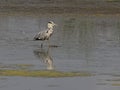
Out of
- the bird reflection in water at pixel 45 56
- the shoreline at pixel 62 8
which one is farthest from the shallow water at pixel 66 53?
the shoreline at pixel 62 8

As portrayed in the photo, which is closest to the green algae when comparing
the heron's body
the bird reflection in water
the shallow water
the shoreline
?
the shallow water

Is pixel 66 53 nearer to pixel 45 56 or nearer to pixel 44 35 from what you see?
pixel 45 56

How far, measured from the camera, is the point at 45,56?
2495cm

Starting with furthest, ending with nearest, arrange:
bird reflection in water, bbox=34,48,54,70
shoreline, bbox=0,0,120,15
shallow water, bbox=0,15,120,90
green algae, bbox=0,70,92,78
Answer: shoreline, bbox=0,0,120,15 < bird reflection in water, bbox=34,48,54,70 < green algae, bbox=0,70,92,78 < shallow water, bbox=0,15,120,90

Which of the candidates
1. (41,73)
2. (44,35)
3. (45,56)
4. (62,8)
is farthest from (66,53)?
(62,8)

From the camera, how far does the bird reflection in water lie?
2229cm

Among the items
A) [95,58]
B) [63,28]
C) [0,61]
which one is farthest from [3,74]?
[63,28]

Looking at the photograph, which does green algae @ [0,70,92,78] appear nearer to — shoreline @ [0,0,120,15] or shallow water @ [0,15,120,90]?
shallow water @ [0,15,120,90]

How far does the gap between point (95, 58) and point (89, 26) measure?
572 inches

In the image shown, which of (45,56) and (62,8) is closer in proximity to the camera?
(45,56)

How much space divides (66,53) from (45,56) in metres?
1.00

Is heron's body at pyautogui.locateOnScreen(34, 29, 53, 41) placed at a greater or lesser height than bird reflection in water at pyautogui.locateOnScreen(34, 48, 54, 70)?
greater

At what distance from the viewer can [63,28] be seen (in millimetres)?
37219

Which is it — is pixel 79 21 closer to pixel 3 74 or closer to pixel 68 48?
pixel 68 48
